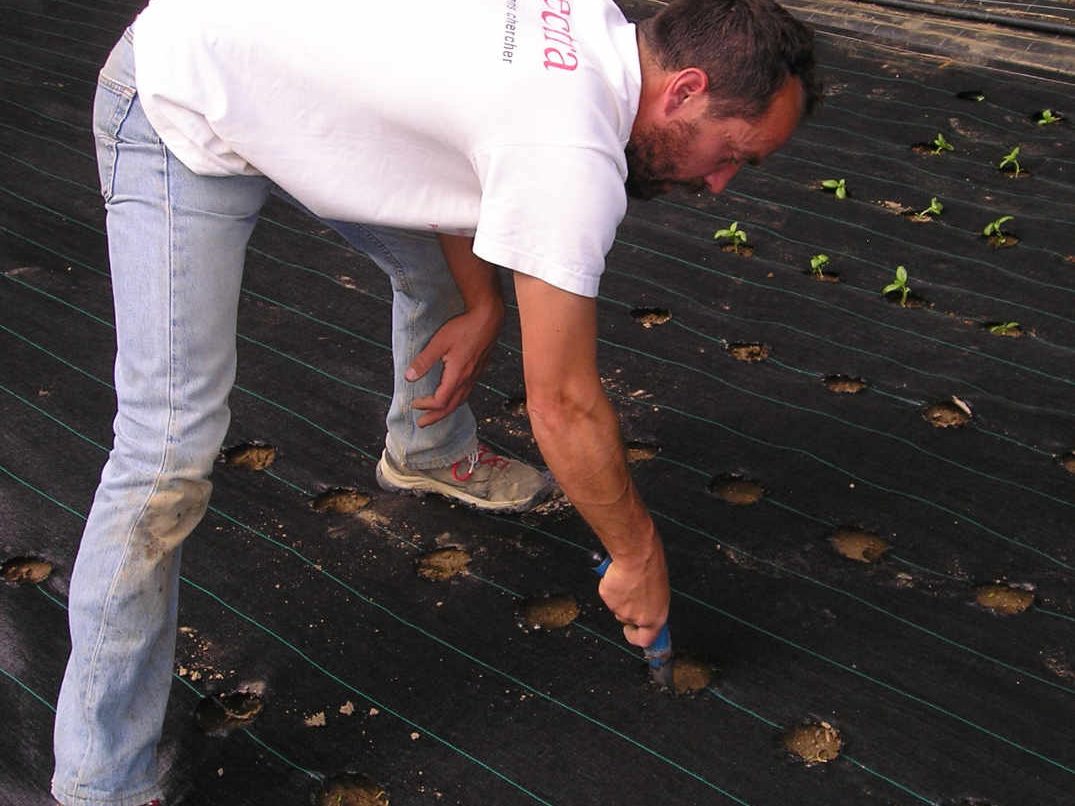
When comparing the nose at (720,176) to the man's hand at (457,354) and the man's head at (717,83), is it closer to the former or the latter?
the man's head at (717,83)

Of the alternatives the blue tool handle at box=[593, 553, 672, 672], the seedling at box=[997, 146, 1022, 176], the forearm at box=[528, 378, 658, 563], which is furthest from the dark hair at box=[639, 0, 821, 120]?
the seedling at box=[997, 146, 1022, 176]

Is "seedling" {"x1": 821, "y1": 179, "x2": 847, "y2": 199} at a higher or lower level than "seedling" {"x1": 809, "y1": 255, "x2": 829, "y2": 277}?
higher

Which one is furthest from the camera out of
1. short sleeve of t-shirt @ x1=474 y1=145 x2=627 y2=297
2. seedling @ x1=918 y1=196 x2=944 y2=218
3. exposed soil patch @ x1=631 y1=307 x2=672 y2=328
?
seedling @ x1=918 y1=196 x2=944 y2=218

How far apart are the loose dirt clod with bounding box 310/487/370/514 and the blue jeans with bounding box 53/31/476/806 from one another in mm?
652

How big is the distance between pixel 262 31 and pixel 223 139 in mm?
152

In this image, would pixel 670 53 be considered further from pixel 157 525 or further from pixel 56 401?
pixel 56 401

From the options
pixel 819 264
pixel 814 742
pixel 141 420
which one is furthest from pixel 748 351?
pixel 141 420

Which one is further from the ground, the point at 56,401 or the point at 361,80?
the point at 361,80

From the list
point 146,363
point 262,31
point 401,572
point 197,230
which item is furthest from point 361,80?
point 401,572

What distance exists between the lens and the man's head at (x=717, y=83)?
1447 millimetres

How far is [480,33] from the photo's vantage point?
1397 mm

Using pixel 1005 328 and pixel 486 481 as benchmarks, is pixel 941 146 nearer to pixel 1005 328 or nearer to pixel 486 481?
pixel 1005 328

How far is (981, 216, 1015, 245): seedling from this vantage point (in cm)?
305

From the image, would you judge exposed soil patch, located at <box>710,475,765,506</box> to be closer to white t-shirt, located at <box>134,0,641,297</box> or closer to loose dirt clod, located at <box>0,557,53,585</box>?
white t-shirt, located at <box>134,0,641,297</box>
